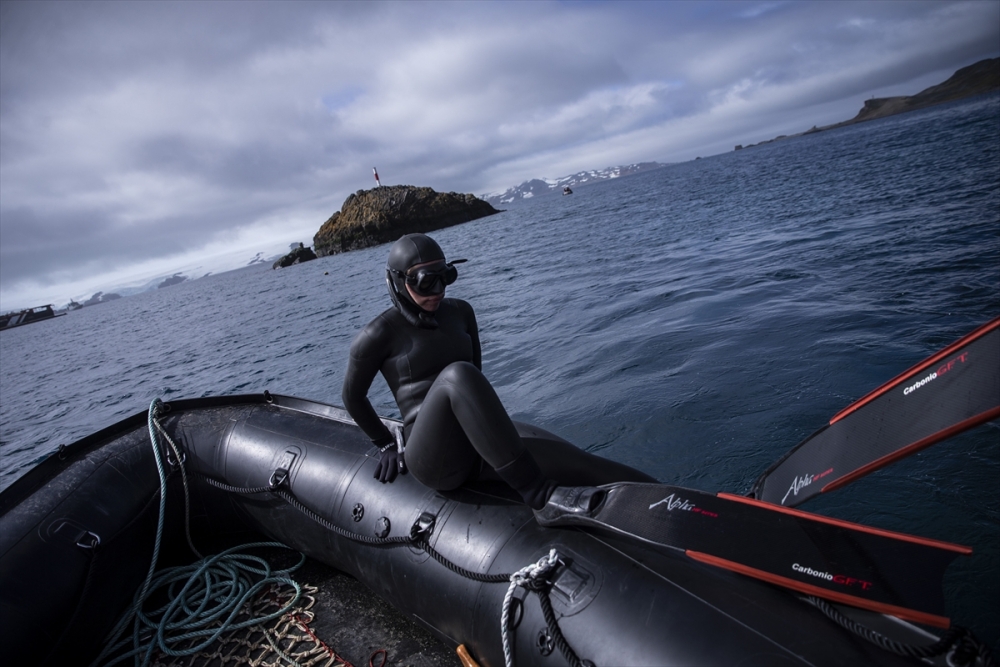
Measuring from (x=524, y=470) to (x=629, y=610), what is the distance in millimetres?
852

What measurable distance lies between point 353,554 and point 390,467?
0.69m

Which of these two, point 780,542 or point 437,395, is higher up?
point 437,395

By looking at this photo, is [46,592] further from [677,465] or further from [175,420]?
[677,465]

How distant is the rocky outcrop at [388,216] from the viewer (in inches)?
2982

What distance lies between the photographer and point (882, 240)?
12.1 m

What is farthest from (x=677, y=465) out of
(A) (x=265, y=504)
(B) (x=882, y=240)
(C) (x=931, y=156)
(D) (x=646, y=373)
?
(C) (x=931, y=156)

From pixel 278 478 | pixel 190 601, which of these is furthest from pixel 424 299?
pixel 190 601

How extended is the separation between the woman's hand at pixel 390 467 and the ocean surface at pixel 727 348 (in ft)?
9.22

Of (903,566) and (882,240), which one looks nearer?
(903,566)

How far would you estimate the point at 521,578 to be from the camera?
257 cm

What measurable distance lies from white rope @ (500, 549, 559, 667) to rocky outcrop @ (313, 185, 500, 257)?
73011mm

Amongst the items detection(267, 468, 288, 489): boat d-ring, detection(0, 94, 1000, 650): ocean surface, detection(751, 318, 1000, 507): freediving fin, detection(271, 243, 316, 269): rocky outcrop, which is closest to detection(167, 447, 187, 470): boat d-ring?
detection(267, 468, 288, 489): boat d-ring

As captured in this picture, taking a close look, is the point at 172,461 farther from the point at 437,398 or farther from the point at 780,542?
the point at 780,542

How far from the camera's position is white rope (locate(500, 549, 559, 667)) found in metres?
2.54
